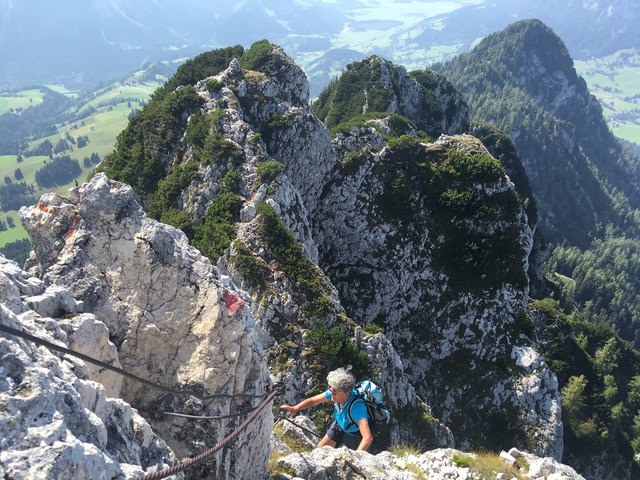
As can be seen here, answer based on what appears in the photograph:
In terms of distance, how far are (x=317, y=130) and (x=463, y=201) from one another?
625 inches

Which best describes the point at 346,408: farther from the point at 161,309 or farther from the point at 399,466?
the point at 161,309

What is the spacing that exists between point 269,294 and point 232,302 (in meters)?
14.0

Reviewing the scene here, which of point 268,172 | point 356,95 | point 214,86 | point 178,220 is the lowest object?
point 178,220

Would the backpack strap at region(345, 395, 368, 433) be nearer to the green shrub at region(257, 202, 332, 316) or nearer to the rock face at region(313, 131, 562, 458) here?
the green shrub at region(257, 202, 332, 316)

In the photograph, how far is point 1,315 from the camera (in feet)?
26.7

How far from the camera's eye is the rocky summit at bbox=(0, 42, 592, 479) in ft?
38.1

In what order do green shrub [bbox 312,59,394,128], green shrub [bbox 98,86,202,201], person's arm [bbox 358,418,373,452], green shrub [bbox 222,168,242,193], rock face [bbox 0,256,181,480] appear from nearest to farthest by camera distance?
rock face [bbox 0,256,181,480], person's arm [bbox 358,418,373,452], green shrub [bbox 222,168,242,193], green shrub [bbox 98,86,202,201], green shrub [bbox 312,59,394,128]

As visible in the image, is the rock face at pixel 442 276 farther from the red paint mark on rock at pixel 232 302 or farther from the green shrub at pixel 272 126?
the red paint mark on rock at pixel 232 302

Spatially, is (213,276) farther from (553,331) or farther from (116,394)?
(553,331)

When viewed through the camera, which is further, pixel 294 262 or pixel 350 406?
pixel 294 262

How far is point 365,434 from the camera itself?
14219mm

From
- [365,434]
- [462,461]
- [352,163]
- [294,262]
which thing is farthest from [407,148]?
[365,434]

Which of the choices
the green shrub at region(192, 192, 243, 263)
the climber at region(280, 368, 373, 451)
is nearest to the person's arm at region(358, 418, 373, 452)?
the climber at region(280, 368, 373, 451)

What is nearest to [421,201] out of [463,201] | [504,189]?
[463,201]
